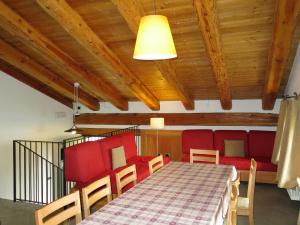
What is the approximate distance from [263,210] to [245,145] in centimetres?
218

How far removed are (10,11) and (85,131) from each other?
458 centimetres

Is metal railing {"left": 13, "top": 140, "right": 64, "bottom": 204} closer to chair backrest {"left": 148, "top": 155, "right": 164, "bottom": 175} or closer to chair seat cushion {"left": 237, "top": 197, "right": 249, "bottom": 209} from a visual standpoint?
chair backrest {"left": 148, "top": 155, "right": 164, "bottom": 175}

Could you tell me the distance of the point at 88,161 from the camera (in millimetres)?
4211

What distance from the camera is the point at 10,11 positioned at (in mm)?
3973

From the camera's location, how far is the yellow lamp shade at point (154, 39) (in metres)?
2.07

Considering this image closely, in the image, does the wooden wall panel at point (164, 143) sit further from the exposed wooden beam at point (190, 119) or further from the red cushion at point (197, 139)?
the red cushion at point (197, 139)

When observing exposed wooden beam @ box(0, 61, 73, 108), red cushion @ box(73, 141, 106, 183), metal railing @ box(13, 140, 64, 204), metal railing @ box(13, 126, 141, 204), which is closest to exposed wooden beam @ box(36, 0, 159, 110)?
metal railing @ box(13, 126, 141, 204)

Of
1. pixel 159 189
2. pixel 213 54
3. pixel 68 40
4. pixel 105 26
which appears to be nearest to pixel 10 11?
pixel 68 40

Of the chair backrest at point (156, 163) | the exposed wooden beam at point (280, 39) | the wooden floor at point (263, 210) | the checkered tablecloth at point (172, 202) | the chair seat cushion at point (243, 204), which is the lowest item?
the wooden floor at point (263, 210)

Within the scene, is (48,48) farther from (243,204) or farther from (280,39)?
(243,204)

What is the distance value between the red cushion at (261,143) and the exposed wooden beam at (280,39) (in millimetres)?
1022

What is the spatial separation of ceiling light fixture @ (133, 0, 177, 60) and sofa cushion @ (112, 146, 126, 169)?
9.59 feet

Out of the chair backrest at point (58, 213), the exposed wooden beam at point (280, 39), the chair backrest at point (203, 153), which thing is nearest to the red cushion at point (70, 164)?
the chair backrest at point (203, 153)

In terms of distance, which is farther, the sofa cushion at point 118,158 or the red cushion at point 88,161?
the sofa cushion at point 118,158
